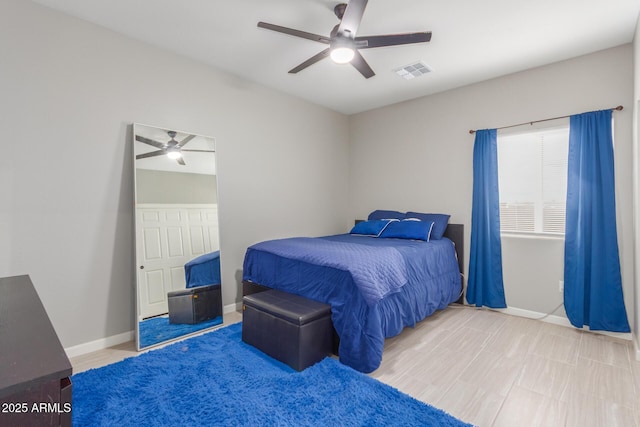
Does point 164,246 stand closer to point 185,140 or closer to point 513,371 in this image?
point 185,140

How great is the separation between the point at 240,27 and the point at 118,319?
2.67 meters

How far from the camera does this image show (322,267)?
2.47 meters

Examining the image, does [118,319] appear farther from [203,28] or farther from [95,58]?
[203,28]

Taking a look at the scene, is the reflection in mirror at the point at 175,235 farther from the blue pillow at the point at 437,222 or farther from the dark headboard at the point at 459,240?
the dark headboard at the point at 459,240

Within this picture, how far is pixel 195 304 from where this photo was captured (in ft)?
9.86

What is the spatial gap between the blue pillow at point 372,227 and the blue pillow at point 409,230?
0.09 metres

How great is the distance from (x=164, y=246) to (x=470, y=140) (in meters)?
3.52

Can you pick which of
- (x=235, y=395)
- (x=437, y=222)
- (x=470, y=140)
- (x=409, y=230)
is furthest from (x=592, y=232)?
(x=235, y=395)

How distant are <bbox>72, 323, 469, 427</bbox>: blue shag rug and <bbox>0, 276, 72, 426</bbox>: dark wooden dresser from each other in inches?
42.8

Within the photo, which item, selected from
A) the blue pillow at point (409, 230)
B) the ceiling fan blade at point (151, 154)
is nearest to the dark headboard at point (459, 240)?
the blue pillow at point (409, 230)

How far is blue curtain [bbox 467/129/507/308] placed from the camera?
3463mm

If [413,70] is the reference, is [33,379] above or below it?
below

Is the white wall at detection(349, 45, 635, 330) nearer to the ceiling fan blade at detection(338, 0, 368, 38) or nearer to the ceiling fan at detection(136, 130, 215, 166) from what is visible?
the ceiling fan blade at detection(338, 0, 368, 38)

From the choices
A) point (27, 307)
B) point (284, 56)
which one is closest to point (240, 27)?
point (284, 56)
